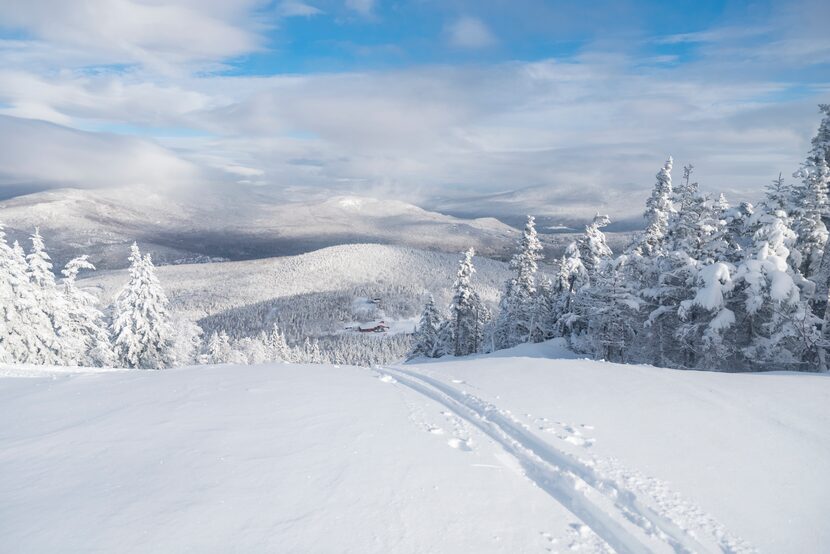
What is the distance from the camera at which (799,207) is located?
70.0ft

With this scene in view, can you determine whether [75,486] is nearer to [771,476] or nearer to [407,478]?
[407,478]

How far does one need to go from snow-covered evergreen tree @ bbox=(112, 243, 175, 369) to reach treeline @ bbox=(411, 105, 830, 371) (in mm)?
30560

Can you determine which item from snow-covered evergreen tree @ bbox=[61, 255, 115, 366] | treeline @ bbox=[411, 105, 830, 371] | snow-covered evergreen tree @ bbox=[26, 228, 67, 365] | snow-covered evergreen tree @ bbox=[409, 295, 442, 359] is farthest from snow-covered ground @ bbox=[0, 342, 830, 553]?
snow-covered evergreen tree @ bbox=[409, 295, 442, 359]

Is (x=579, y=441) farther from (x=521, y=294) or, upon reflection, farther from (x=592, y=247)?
(x=521, y=294)

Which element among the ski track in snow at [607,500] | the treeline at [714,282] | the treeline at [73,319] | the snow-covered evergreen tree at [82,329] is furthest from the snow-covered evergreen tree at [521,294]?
the snow-covered evergreen tree at [82,329]

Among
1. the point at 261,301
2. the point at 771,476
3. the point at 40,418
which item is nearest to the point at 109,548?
the point at 40,418

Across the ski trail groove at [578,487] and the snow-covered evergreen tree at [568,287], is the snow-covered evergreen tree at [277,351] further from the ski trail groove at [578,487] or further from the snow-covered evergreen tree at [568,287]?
the ski trail groove at [578,487]

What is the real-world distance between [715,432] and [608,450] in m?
3.14

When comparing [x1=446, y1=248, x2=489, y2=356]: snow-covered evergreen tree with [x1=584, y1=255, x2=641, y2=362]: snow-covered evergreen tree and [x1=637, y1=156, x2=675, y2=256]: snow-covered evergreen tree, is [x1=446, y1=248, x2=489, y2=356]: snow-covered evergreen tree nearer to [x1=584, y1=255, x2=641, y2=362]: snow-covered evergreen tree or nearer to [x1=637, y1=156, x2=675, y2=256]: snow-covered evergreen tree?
[x1=584, y1=255, x2=641, y2=362]: snow-covered evergreen tree

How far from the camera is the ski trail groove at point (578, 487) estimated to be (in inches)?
254

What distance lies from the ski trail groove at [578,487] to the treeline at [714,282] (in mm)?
15406

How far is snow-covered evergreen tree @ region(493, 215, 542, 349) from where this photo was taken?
39219mm

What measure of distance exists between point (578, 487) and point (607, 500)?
50 centimetres

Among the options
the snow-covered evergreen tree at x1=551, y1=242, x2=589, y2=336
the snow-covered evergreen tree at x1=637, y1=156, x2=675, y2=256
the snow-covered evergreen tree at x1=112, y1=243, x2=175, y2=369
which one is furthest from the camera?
the snow-covered evergreen tree at x1=551, y1=242, x2=589, y2=336
